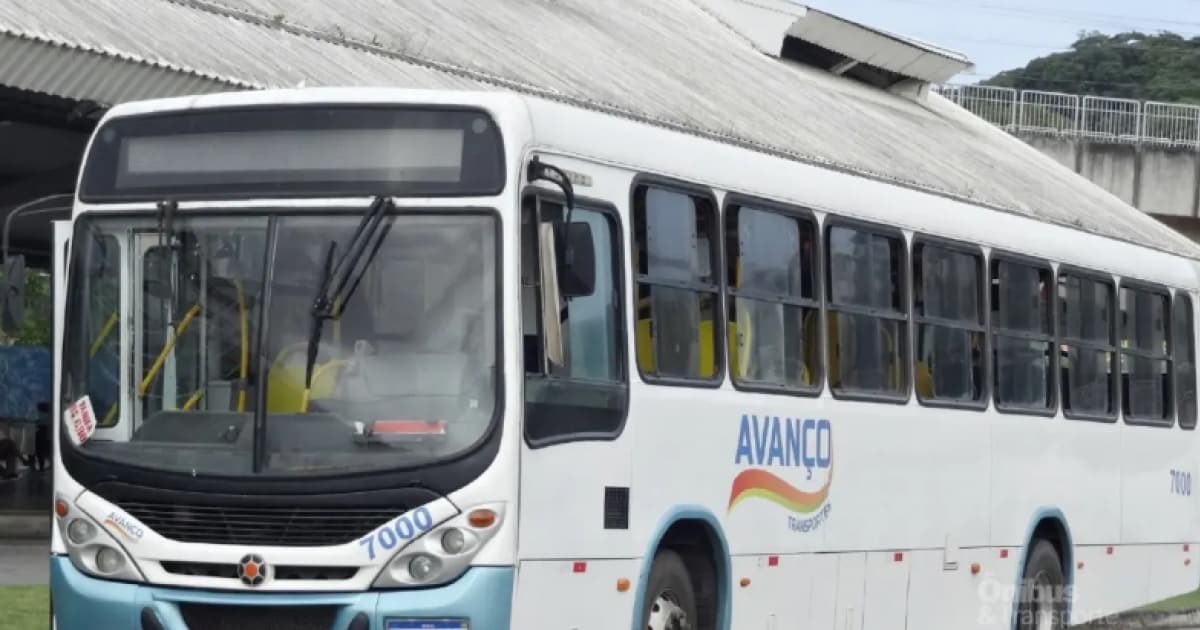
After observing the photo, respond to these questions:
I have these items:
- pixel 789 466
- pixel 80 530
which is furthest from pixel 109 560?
pixel 789 466

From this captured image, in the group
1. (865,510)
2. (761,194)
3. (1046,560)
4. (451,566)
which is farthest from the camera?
(1046,560)

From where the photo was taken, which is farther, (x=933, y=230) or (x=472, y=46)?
(x=472, y=46)

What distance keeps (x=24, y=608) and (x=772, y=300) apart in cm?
588

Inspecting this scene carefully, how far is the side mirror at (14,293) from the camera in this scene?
10211mm

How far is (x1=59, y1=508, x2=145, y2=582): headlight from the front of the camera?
9953mm

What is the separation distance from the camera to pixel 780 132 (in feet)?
92.3

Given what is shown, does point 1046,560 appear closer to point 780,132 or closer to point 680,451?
point 680,451

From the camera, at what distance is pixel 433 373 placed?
977cm

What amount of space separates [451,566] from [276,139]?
7.11 ft

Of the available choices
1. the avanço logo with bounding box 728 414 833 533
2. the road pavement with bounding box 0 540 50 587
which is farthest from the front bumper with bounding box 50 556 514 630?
the road pavement with bounding box 0 540 50 587

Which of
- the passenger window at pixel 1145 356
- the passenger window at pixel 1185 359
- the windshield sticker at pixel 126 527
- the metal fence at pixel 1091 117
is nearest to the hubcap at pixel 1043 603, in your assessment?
the passenger window at pixel 1145 356

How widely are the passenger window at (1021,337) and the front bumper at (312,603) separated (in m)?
6.62

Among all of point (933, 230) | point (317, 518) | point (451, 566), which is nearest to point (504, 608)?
point (451, 566)

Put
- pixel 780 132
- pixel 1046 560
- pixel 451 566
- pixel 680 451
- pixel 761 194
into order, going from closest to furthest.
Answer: pixel 451 566, pixel 680 451, pixel 761 194, pixel 1046 560, pixel 780 132
